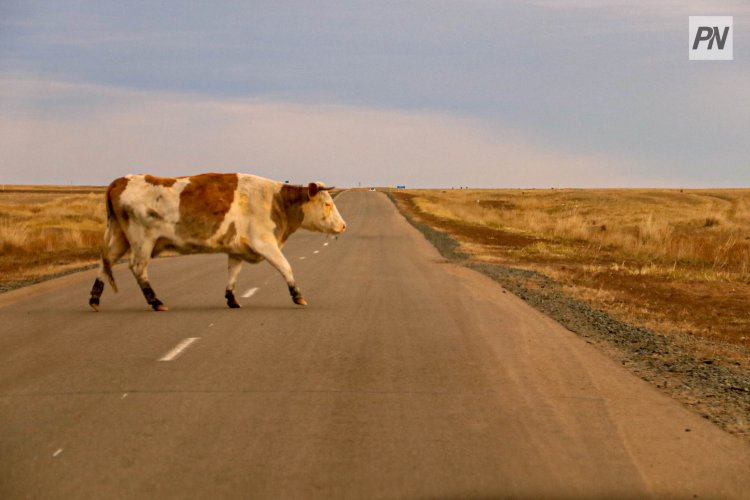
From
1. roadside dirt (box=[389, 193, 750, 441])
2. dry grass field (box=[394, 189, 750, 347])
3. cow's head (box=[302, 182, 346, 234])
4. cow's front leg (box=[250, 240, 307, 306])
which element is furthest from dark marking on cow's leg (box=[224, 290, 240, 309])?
dry grass field (box=[394, 189, 750, 347])

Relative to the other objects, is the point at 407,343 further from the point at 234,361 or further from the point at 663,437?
the point at 663,437

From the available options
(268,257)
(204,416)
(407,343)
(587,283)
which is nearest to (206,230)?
(268,257)

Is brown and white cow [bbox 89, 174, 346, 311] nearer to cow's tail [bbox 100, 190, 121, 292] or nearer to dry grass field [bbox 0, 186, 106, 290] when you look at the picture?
cow's tail [bbox 100, 190, 121, 292]

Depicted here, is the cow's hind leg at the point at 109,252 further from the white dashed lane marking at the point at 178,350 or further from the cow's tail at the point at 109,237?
the white dashed lane marking at the point at 178,350

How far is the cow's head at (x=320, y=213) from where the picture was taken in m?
13.6

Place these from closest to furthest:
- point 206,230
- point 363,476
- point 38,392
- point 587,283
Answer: point 363,476 < point 38,392 < point 206,230 < point 587,283

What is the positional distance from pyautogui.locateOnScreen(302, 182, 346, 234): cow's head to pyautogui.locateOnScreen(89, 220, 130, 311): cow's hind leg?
104 inches

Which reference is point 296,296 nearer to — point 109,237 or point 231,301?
point 231,301

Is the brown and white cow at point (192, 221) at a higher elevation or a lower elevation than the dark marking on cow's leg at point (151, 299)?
higher

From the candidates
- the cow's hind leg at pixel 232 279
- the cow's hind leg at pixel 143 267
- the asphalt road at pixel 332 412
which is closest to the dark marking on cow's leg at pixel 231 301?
the cow's hind leg at pixel 232 279

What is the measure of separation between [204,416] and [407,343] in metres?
3.90

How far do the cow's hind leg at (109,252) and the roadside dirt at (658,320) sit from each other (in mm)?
6313

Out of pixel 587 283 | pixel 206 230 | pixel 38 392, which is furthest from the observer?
pixel 587 283

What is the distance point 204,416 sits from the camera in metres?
6.78
